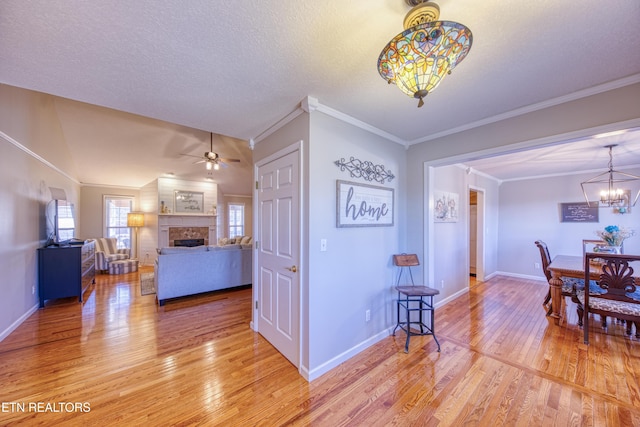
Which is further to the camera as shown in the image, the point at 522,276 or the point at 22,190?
the point at 522,276

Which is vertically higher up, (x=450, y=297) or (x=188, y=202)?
(x=188, y=202)

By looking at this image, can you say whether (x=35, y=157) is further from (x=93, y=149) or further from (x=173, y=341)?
(x=173, y=341)

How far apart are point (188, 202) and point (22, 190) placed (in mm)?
3787

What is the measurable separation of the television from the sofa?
175 cm

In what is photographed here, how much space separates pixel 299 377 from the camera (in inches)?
80.3

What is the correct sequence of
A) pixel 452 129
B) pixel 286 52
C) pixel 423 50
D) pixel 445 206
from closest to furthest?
pixel 423 50
pixel 286 52
pixel 452 129
pixel 445 206

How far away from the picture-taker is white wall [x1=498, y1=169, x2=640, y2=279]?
455 cm

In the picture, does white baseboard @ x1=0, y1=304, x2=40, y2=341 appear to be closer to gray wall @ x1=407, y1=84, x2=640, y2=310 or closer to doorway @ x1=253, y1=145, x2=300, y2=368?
doorway @ x1=253, y1=145, x2=300, y2=368

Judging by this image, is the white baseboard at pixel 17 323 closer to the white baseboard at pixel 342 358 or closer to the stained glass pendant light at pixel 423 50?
the white baseboard at pixel 342 358

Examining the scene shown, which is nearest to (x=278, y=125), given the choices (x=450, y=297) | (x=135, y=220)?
(x=450, y=297)

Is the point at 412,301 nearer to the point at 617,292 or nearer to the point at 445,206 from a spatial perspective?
the point at 445,206

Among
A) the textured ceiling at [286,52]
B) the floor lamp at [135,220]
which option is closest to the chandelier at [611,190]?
the textured ceiling at [286,52]

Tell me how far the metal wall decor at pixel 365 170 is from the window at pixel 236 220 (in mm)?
6996

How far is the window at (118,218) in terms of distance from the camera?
6.87 m
